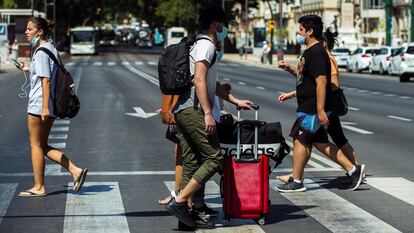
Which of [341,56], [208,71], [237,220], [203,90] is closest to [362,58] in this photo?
[341,56]

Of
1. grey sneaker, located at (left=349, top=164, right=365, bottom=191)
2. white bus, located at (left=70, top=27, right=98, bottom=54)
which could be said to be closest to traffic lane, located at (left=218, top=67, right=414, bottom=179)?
grey sneaker, located at (left=349, top=164, right=365, bottom=191)

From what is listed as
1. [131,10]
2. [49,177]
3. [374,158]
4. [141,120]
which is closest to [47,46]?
[49,177]

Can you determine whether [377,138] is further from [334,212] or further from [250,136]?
[250,136]

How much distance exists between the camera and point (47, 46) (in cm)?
994

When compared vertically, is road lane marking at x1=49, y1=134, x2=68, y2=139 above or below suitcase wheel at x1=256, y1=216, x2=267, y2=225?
below

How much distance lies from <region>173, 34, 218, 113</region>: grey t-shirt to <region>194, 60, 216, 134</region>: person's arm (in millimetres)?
68

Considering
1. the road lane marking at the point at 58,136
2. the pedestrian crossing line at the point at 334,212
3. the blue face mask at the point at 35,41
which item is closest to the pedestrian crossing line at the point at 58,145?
the road lane marking at the point at 58,136

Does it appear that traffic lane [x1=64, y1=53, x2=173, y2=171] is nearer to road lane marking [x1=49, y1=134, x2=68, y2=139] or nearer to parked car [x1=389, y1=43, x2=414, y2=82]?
road lane marking [x1=49, y1=134, x2=68, y2=139]

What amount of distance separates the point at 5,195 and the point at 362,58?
4562cm

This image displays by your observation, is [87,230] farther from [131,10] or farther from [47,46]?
[131,10]

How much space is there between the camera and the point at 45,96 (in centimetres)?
982

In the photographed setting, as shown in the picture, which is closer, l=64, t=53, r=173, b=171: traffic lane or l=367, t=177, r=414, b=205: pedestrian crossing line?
l=367, t=177, r=414, b=205: pedestrian crossing line

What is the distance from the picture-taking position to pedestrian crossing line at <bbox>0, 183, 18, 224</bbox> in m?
9.34

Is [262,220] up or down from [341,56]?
up
